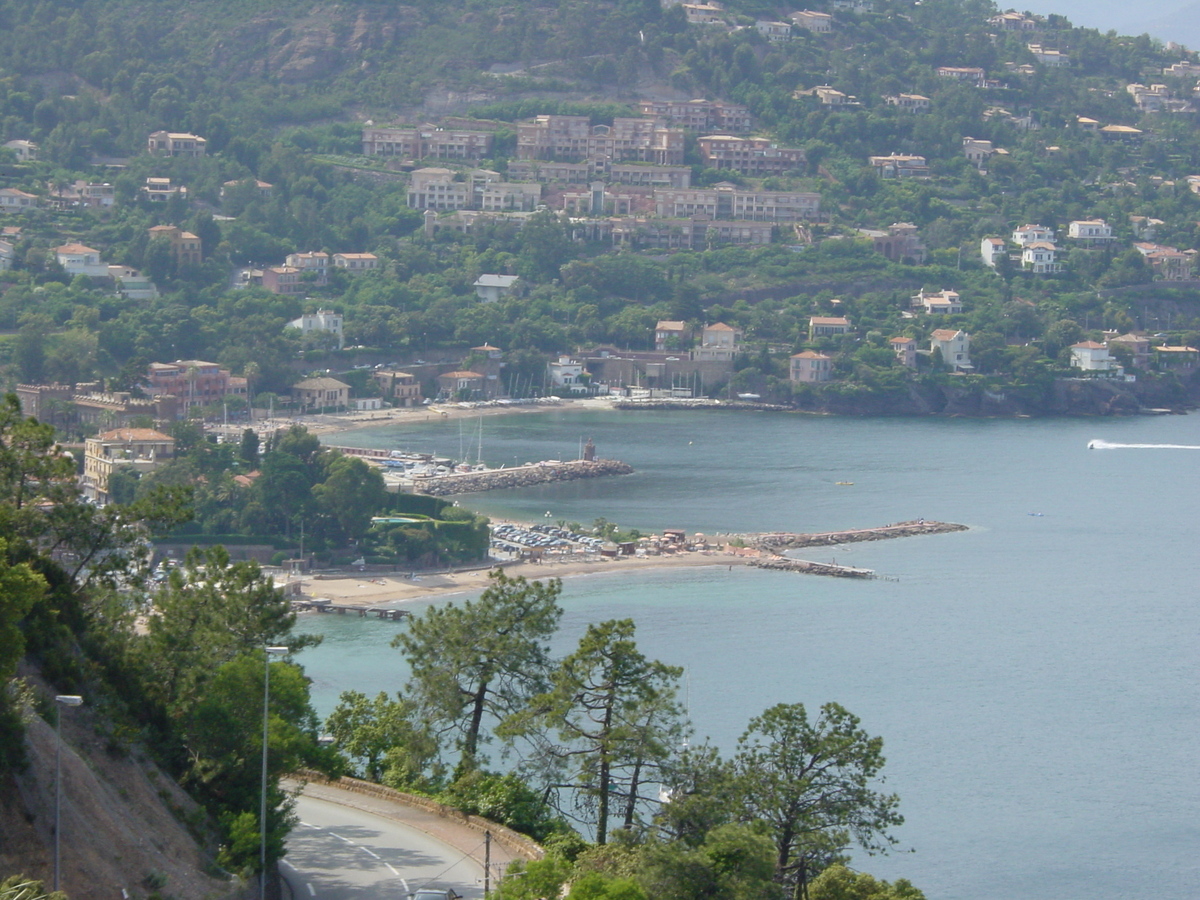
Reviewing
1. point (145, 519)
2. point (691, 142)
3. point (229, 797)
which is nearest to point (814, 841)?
point (229, 797)

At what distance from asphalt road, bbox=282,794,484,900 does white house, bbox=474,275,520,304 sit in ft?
157

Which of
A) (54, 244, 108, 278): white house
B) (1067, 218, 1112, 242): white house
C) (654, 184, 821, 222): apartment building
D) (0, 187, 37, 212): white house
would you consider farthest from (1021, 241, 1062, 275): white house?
(0, 187, 37, 212): white house

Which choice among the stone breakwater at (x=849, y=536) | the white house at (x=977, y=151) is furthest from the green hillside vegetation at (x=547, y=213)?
the stone breakwater at (x=849, y=536)

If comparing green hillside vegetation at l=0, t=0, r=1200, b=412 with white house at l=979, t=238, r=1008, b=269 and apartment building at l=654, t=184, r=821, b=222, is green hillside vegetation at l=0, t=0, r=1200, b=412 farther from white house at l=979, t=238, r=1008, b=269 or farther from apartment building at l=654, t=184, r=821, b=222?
apartment building at l=654, t=184, r=821, b=222

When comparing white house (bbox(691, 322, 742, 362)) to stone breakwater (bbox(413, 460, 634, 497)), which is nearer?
stone breakwater (bbox(413, 460, 634, 497))

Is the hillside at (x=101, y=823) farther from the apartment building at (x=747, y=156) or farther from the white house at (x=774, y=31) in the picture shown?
the white house at (x=774, y=31)

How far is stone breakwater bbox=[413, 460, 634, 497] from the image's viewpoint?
39469mm

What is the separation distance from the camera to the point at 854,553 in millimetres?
36156

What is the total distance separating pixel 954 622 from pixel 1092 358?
31.3 m

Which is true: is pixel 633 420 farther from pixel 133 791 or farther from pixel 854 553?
pixel 133 791

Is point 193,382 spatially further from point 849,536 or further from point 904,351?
point 904,351

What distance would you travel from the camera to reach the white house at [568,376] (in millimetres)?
56688

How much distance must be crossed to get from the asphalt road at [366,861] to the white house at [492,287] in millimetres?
47870

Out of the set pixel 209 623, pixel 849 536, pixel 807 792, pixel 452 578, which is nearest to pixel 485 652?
pixel 209 623
